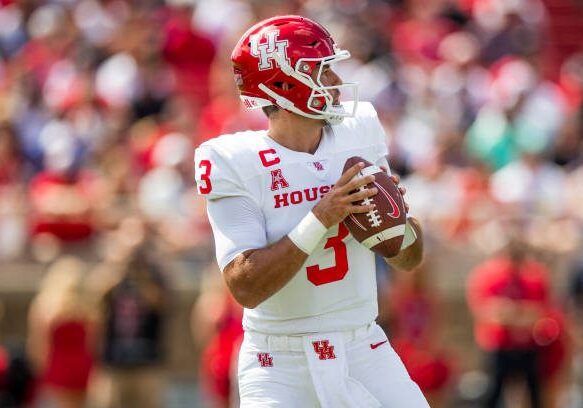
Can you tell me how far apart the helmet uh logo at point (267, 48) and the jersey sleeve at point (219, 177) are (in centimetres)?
33

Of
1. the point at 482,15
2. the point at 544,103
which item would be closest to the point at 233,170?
the point at 544,103

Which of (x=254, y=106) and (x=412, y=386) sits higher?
(x=254, y=106)

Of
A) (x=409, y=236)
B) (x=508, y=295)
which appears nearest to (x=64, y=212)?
(x=508, y=295)

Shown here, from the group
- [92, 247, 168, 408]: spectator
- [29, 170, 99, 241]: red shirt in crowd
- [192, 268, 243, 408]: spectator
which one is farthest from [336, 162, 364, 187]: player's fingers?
[29, 170, 99, 241]: red shirt in crowd

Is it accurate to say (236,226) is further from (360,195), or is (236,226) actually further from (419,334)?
(419,334)

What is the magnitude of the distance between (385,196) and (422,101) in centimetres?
828

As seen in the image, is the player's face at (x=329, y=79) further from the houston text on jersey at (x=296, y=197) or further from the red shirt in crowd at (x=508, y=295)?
the red shirt in crowd at (x=508, y=295)

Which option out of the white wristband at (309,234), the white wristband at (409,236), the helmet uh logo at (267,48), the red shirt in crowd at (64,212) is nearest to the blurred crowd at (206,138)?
the red shirt in crowd at (64,212)

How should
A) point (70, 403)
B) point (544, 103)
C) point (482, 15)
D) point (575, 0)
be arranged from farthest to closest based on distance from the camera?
point (575, 0) < point (482, 15) < point (544, 103) < point (70, 403)

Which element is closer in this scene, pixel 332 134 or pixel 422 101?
pixel 332 134

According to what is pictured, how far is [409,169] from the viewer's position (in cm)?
1169

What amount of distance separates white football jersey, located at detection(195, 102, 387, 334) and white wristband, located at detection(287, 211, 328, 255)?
168 mm

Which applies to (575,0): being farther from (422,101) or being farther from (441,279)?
(441,279)

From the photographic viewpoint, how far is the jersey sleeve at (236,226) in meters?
4.49
